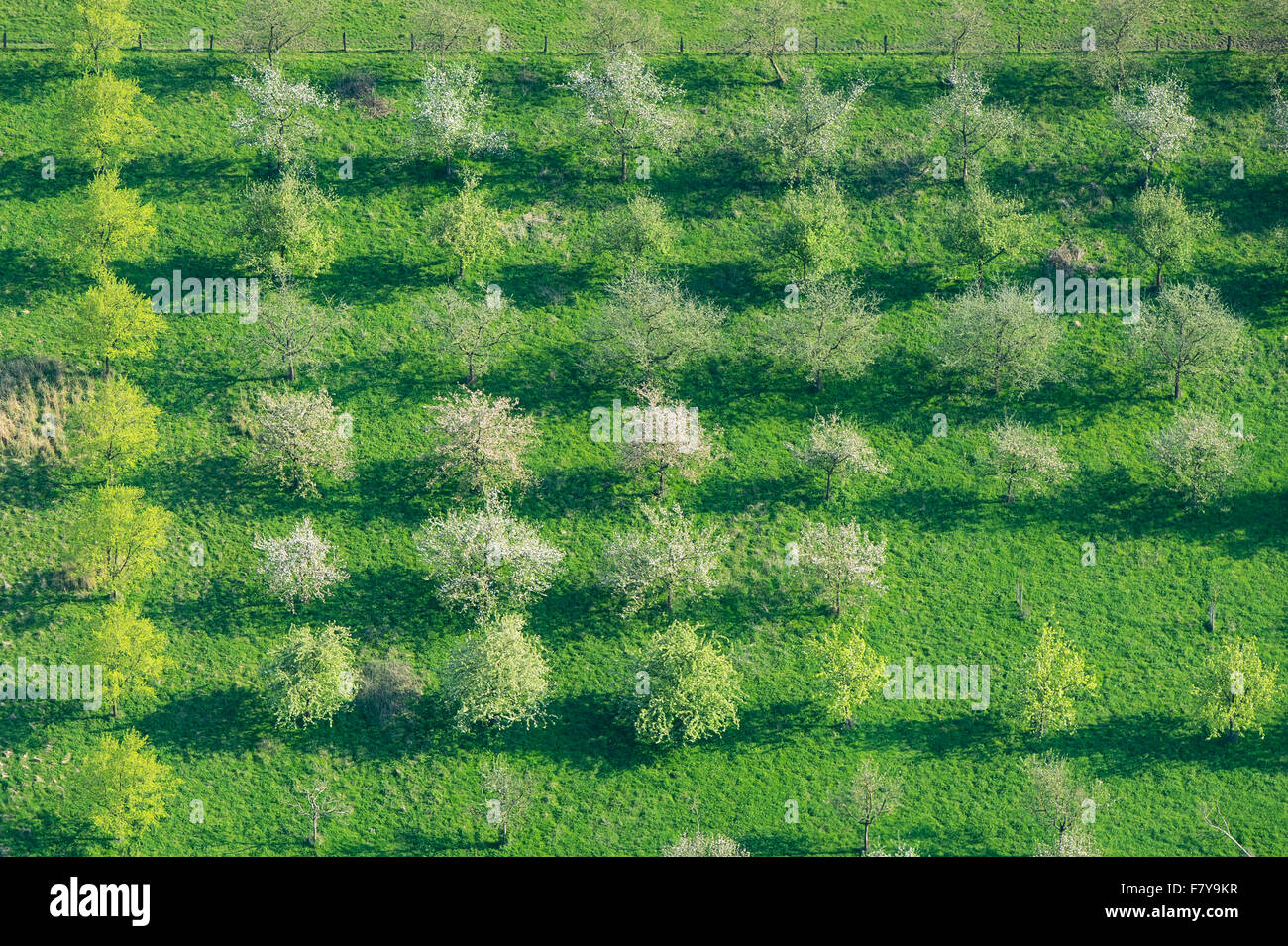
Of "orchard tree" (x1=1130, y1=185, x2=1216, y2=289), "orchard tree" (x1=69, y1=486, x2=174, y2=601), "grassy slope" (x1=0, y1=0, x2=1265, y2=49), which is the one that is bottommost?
"orchard tree" (x1=69, y1=486, x2=174, y2=601)

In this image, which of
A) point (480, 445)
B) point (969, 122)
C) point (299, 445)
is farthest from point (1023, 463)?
point (299, 445)

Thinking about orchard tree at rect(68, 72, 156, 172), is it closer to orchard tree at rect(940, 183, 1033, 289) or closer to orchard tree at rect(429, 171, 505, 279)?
orchard tree at rect(429, 171, 505, 279)

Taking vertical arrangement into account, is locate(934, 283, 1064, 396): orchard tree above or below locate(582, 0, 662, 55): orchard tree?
below

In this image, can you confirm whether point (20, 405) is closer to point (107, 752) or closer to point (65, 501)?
point (65, 501)

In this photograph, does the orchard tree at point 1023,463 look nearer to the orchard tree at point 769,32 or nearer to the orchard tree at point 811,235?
the orchard tree at point 811,235

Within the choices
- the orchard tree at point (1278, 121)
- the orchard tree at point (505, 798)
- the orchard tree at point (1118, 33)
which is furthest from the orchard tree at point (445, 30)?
the orchard tree at point (1278, 121)

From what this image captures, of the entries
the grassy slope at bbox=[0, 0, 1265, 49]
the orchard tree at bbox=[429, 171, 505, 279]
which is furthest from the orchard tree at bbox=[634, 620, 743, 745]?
the grassy slope at bbox=[0, 0, 1265, 49]
